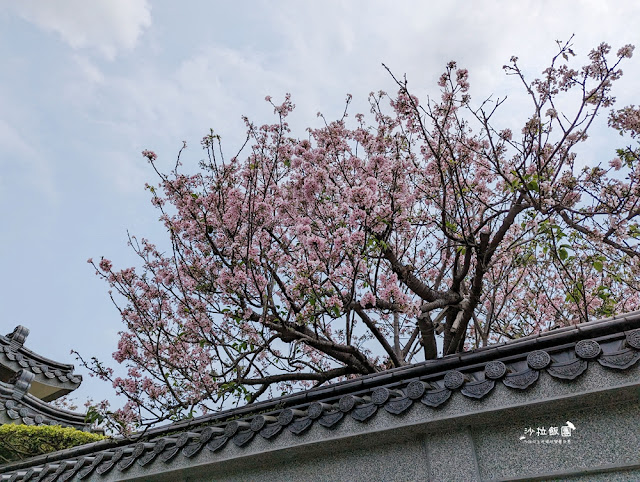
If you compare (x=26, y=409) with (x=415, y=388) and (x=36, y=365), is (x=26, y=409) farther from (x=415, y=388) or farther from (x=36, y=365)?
(x=415, y=388)

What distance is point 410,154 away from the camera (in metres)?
8.41

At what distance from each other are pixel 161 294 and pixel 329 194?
3.28 metres

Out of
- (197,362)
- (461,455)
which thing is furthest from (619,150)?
(197,362)

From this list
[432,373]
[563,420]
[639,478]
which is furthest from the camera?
[432,373]

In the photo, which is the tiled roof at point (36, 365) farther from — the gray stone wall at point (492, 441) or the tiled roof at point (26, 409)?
the gray stone wall at point (492, 441)

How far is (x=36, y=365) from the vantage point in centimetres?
1247

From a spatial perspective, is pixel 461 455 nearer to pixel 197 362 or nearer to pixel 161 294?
pixel 197 362

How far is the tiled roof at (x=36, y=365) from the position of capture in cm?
1203

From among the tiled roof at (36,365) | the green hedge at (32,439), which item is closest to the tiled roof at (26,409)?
the tiled roof at (36,365)

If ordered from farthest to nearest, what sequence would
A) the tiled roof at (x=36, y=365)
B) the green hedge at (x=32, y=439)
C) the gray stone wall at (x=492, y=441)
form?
1. the tiled roof at (x=36, y=365)
2. the green hedge at (x=32, y=439)
3. the gray stone wall at (x=492, y=441)

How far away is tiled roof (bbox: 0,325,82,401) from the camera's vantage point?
12031 mm

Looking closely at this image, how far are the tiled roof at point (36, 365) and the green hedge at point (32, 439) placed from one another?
265 cm

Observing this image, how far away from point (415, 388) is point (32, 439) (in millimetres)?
9481

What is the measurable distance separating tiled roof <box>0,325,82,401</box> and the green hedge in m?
2.65
